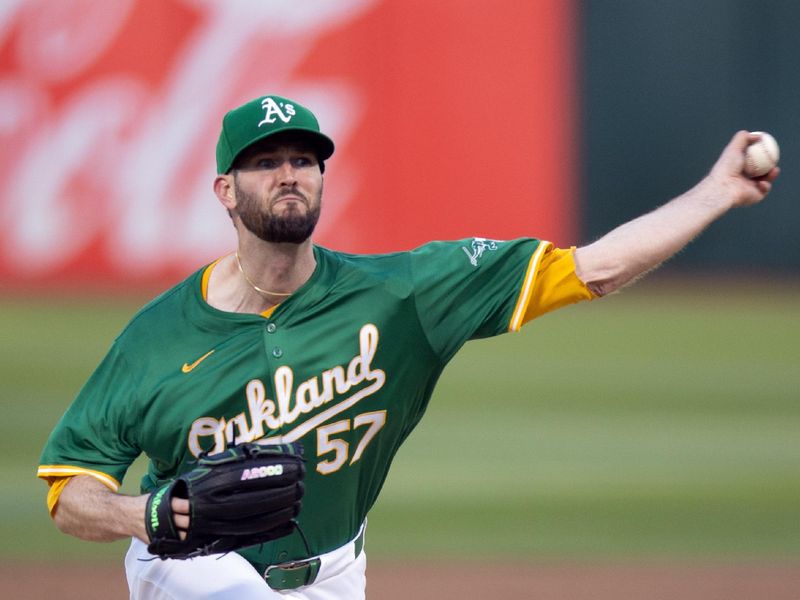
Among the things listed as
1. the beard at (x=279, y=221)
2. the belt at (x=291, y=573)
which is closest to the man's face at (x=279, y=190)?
the beard at (x=279, y=221)

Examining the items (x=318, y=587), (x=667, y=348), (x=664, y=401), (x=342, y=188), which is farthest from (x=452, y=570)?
(x=342, y=188)

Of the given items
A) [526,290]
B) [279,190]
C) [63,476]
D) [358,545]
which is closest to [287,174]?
[279,190]

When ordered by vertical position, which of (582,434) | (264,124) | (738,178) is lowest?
(582,434)

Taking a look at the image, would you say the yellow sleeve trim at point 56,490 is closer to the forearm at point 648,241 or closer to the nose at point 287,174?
the nose at point 287,174

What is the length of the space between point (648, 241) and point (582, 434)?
603cm

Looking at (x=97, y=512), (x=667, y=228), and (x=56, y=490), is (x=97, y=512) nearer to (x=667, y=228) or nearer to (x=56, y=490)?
(x=56, y=490)

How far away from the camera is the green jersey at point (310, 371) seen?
13.1 feet

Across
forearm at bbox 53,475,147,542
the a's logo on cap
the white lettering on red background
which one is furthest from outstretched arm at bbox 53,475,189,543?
the white lettering on red background

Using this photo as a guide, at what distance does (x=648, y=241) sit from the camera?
13.0 ft

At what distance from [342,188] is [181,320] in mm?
9207

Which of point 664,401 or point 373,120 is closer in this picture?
point 664,401

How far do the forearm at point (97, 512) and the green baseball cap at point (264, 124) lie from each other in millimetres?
959

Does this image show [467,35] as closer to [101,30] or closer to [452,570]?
[101,30]

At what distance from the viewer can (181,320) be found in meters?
4.09
